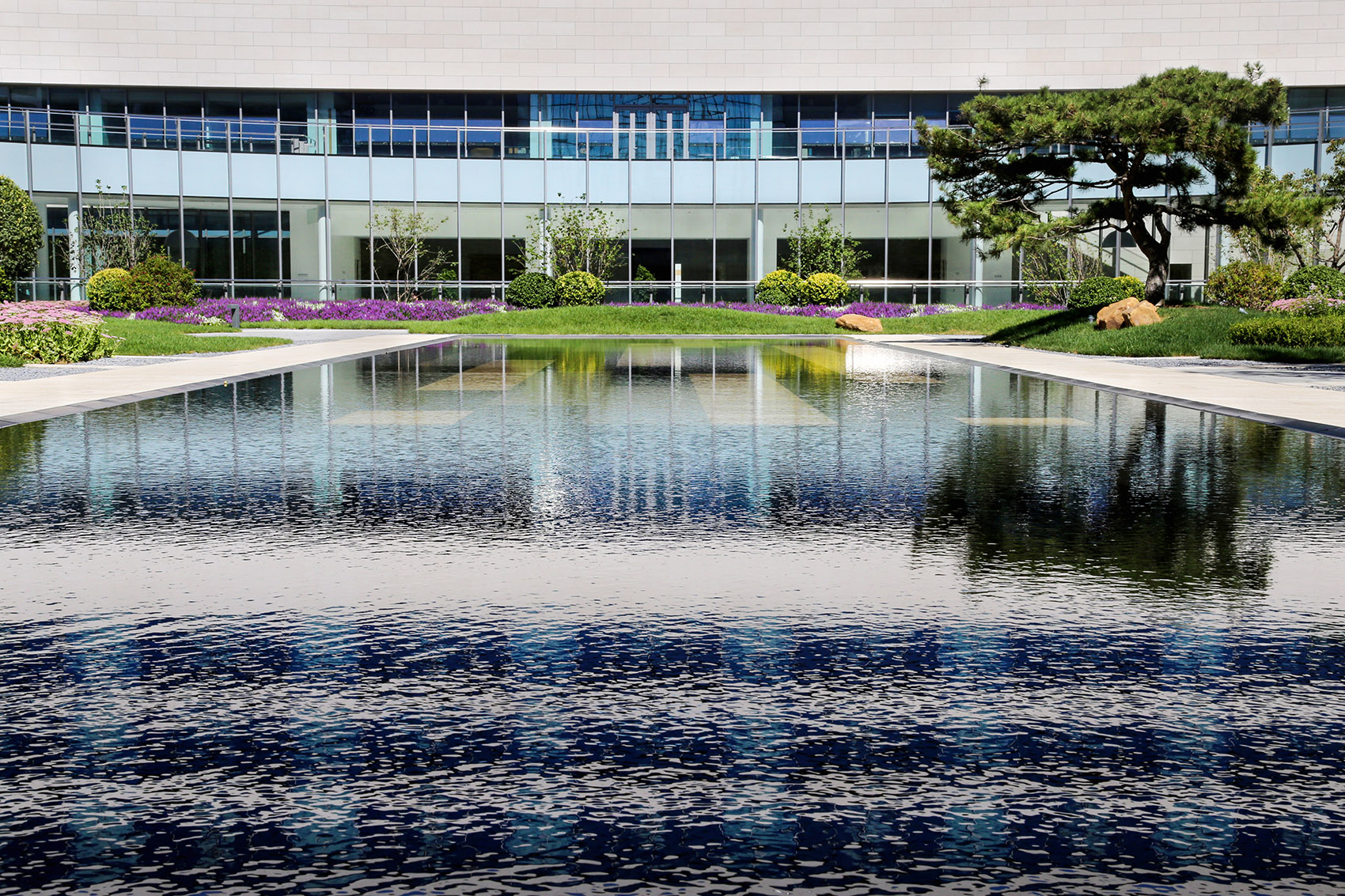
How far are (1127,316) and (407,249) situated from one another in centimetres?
3323

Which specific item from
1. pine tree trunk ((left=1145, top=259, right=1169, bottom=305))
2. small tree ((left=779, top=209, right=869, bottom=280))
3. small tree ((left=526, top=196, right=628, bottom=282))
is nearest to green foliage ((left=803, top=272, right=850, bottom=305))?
small tree ((left=779, top=209, right=869, bottom=280))

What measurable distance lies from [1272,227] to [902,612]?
34212 mm

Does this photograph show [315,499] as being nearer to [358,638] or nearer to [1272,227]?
[358,638]

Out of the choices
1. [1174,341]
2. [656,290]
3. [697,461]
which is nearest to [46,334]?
[697,461]

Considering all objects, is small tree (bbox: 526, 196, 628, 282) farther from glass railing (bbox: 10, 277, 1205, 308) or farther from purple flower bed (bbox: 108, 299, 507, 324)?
purple flower bed (bbox: 108, 299, 507, 324)

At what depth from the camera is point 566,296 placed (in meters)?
58.2

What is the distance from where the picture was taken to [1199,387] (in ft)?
74.4

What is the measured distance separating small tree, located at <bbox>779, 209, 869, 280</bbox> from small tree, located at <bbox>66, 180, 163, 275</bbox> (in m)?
24.5

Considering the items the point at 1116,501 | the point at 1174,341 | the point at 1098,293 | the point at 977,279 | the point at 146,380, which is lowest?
the point at 1116,501

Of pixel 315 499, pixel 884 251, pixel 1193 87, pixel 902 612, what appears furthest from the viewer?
pixel 884 251

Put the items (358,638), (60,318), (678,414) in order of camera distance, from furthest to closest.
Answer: (60,318)
(678,414)
(358,638)

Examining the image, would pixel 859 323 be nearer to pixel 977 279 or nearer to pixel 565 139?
pixel 977 279

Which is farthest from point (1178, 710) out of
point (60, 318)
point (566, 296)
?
point (566, 296)

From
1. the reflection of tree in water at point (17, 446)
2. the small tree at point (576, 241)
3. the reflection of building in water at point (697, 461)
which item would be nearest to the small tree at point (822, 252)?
the small tree at point (576, 241)
